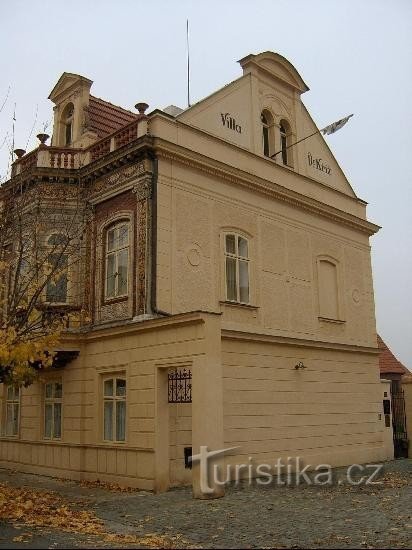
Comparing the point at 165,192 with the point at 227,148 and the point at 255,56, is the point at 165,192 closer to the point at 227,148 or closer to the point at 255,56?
the point at 227,148

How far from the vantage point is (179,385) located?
14656mm

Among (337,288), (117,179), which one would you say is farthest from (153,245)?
(337,288)

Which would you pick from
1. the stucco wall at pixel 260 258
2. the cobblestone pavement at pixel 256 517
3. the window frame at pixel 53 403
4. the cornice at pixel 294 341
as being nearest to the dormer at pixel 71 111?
the stucco wall at pixel 260 258

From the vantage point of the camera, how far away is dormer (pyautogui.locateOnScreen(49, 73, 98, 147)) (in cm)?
1930

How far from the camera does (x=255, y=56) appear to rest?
19375mm

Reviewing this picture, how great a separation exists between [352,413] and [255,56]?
11.7 metres

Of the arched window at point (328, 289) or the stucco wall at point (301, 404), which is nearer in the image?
the stucco wall at point (301, 404)

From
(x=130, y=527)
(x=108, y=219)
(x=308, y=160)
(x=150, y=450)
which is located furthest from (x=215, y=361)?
(x=308, y=160)

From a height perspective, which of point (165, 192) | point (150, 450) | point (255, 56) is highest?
point (255, 56)

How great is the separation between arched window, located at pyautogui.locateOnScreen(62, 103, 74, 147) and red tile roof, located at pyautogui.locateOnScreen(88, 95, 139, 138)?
75 cm

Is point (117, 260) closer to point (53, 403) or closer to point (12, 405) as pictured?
point (53, 403)

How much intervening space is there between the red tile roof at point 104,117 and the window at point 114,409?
8294 mm

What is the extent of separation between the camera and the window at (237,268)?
Answer: 16984 mm

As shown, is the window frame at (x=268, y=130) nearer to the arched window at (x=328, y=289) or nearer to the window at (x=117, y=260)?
the arched window at (x=328, y=289)
